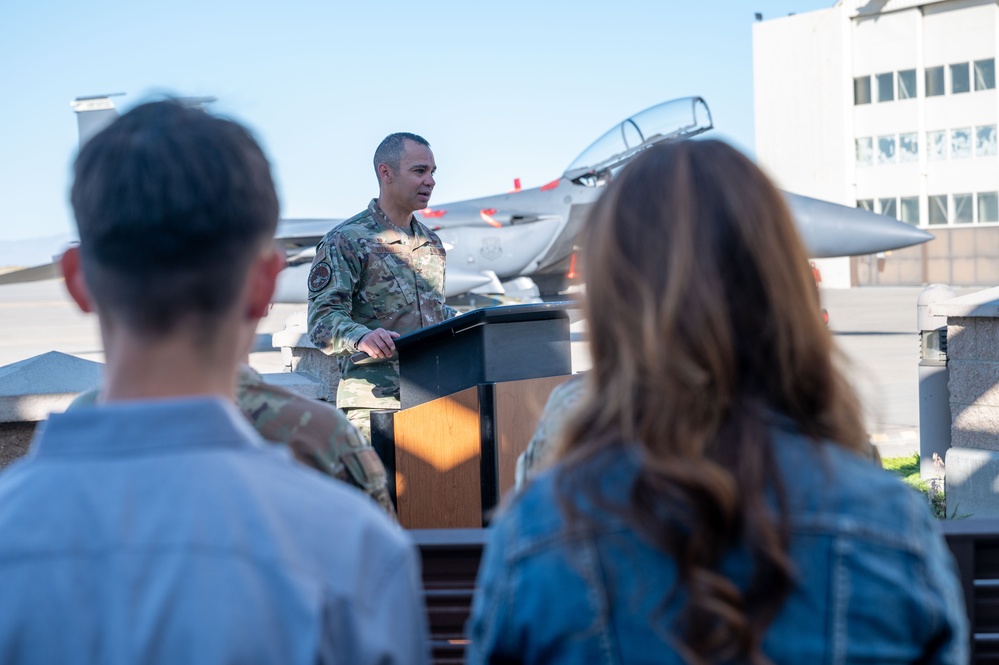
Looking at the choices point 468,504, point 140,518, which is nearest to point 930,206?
point 468,504

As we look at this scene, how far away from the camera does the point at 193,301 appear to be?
3.23 ft

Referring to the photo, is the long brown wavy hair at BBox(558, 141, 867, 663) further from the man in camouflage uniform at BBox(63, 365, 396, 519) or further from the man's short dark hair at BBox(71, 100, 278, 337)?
the man in camouflage uniform at BBox(63, 365, 396, 519)

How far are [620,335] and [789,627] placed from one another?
35 centimetres

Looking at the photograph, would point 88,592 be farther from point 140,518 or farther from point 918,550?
point 918,550

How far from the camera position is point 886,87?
42.8m

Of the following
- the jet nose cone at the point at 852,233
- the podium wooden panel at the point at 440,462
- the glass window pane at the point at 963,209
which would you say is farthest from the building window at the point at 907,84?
the podium wooden panel at the point at 440,462

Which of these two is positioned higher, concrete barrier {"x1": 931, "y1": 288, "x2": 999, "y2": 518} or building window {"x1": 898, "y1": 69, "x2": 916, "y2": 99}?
building window {"x1": 898, "y1": 69, "x2": 916, "y2": 99}

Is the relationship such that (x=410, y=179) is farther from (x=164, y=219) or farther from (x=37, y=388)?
(x=164, y=219)

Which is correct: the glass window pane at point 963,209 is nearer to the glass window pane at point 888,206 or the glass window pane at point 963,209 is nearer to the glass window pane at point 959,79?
the glass window pane at point 888,206

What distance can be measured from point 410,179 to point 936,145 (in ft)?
137

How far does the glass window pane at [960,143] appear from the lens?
1598 inches

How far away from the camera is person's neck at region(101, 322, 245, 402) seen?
979mm

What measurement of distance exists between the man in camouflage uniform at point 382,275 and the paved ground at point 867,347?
866 millimetres

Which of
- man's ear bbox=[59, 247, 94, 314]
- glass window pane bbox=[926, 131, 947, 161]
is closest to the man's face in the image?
man's ear bbox=[59, 247, 94, 314]
